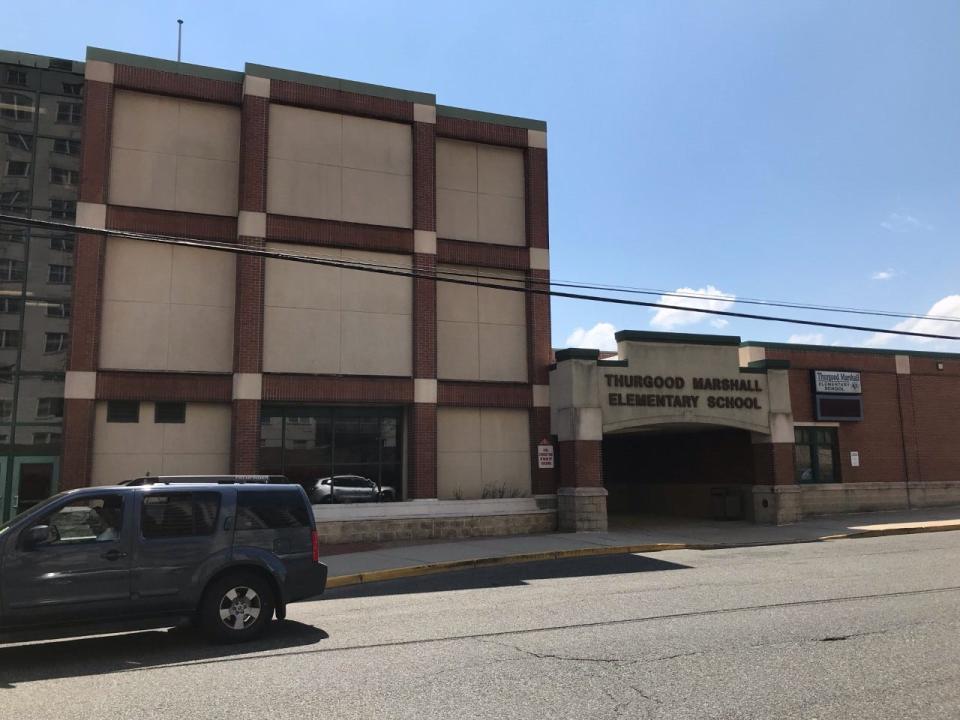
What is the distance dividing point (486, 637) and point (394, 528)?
12.6 m

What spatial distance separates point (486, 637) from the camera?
9125 millimetres

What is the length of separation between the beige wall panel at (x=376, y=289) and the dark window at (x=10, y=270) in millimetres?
8223

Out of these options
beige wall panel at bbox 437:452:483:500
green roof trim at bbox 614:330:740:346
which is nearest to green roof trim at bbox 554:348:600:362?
green roof trim at bbox 614:330:740:346

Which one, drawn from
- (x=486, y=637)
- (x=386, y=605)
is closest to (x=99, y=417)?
(x=386, y=605)

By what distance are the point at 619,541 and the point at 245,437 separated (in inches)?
401

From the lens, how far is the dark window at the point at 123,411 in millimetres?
20312

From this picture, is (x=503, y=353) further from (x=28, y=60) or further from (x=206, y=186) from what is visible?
(x=28, y=60)

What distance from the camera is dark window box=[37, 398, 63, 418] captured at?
1975cm

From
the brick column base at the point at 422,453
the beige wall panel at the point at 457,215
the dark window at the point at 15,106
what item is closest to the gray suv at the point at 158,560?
the brick column base at the point at 422,453

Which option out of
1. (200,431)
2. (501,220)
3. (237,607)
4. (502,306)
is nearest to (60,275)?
(200,431)

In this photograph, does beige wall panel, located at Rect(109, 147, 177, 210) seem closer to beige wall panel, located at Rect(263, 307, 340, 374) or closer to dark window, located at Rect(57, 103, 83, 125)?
dark window, located at Rect(57, 103, 83, 125)

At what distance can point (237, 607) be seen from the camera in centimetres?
933

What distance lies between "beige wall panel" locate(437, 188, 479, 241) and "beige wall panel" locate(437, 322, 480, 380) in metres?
2.86

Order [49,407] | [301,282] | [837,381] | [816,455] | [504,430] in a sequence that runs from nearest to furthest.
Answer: [49,407] → [301,282] → [504,430] → [816,455] → [837,381]
